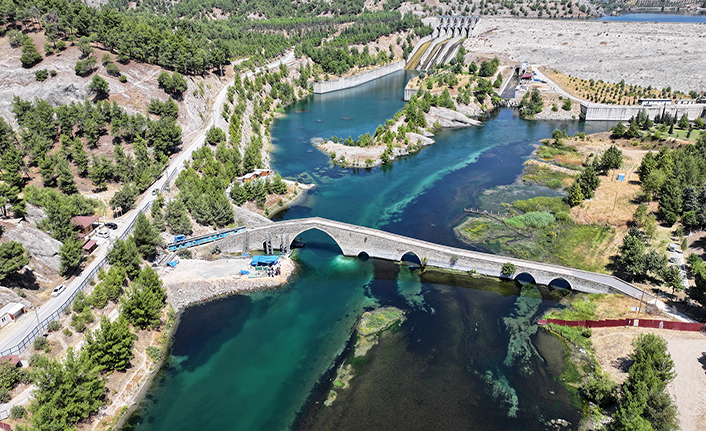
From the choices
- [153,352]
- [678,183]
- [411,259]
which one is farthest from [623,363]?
[153,352]

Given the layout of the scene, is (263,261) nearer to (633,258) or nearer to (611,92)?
(633,258)

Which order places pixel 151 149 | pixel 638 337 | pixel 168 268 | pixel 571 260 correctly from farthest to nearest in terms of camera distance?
pixel 151 149, pixel 571 260, pixel 168 268, pixel 638 337

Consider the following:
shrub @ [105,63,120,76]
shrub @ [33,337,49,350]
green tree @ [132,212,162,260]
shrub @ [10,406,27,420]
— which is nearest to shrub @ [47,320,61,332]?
shrub @ [33,337,49,350]

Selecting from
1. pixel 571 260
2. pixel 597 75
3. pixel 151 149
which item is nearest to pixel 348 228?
pixel 571 260

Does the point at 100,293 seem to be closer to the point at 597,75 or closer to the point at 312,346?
the point at 312,346

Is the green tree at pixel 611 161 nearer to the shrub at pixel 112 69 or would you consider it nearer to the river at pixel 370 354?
the river at pixel 370 354

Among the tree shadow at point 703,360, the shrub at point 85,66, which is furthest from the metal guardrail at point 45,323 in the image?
the tree shadow at point 703,360
